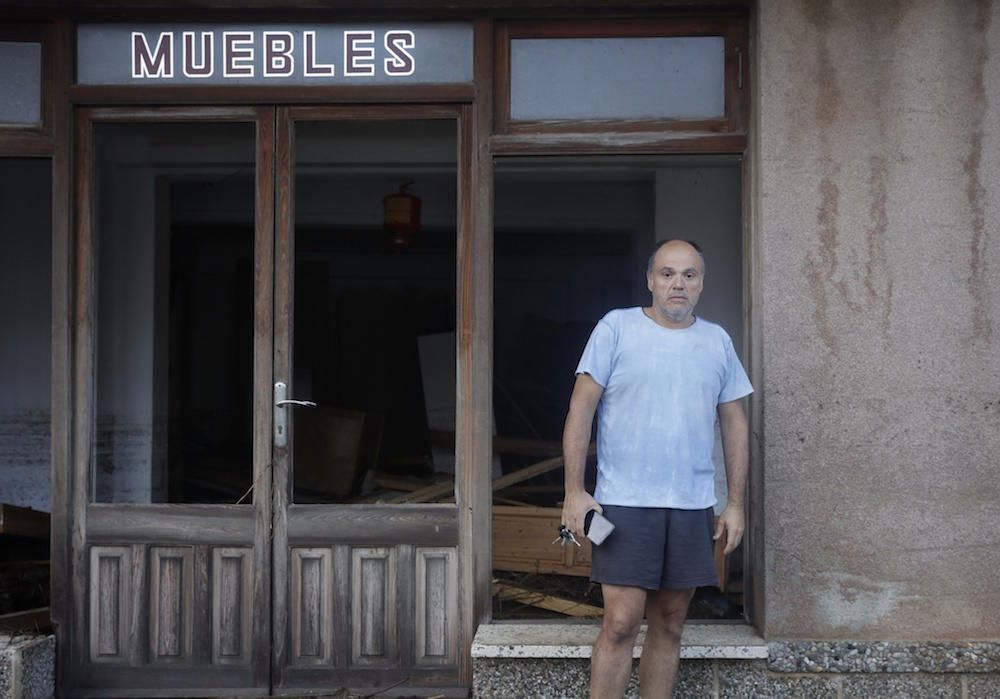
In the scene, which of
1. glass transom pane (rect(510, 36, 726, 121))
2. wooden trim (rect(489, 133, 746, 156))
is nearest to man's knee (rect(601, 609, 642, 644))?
wooden trim (rect(489, 133, 746, 156))

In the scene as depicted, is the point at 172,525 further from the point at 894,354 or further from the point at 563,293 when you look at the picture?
the point at 563,293

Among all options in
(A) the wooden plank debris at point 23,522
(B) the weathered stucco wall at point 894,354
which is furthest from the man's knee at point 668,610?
(A) the wooden plank debris at point 23,522

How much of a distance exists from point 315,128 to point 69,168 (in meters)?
1.06

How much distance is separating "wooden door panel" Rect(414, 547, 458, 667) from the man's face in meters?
1.53

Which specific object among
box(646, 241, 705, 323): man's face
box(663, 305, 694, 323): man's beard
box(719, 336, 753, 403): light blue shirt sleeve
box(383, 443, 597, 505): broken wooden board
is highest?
box(646, 241, 705, 323): man's face

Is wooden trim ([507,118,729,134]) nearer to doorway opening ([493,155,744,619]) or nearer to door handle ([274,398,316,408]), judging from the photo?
doorway opening ([493,155,744,619])

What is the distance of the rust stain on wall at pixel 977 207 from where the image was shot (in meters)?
4.27

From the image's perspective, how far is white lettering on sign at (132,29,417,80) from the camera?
465cm

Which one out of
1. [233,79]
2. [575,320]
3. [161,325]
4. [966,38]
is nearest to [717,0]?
[966,38]

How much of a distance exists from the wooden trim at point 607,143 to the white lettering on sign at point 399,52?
49cm

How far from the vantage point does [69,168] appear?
4641 mm

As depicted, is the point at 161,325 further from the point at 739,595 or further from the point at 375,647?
the point at 739,595

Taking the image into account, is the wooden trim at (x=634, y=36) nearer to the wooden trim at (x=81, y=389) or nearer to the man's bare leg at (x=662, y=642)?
the wooden trim at (x=81, y=389)

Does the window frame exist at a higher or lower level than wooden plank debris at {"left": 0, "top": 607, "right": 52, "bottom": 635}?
higher
